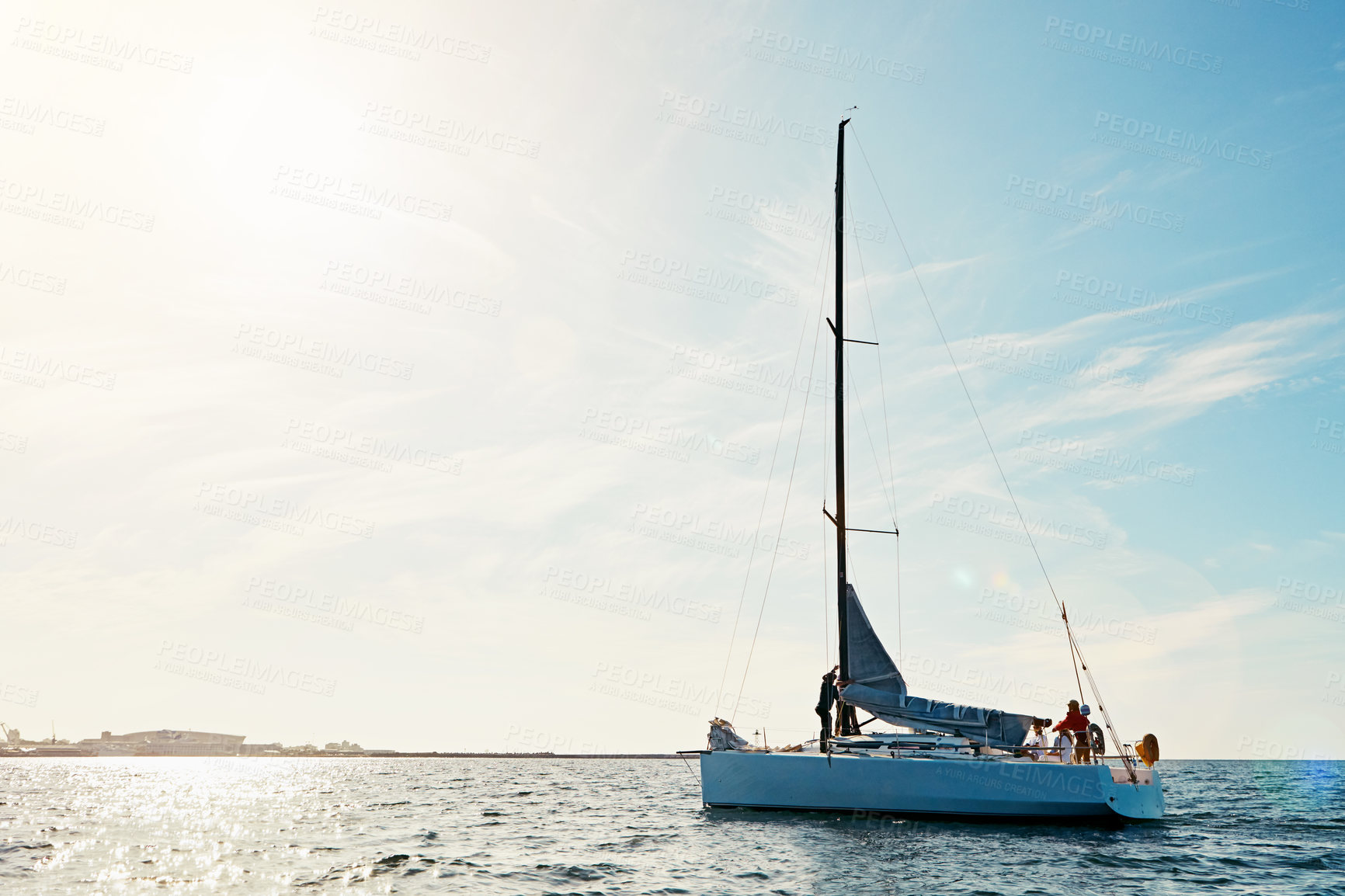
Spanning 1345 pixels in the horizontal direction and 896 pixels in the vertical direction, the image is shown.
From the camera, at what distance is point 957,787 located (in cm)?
1953

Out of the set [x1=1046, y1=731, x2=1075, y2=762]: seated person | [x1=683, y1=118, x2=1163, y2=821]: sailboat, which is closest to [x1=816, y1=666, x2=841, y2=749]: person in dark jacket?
[x1=683, y1=118, x2=1163, y2=821]: sailboat

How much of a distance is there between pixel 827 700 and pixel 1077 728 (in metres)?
6.03

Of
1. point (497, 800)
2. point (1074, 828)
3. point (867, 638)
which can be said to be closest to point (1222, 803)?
point (1074, 828)

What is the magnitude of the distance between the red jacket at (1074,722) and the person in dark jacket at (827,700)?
5393mm

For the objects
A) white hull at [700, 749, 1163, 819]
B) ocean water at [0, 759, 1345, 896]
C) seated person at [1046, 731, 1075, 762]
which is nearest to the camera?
ocean water at [0, 759, 1345, 896]

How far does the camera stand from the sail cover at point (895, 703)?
68.8ft

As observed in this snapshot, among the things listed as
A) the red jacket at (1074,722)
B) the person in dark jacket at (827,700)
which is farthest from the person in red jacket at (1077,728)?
the person in dark jacket at (827,700)

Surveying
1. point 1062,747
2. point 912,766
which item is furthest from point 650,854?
point 1062,747

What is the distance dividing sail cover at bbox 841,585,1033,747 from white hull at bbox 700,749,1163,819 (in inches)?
49.3

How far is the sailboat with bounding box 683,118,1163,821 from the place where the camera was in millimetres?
19234

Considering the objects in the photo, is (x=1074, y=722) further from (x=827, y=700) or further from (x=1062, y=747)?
(x=827, y=700)

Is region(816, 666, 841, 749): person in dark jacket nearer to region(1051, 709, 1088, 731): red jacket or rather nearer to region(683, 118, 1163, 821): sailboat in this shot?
region(683, 118, 1163, 821): sailboat

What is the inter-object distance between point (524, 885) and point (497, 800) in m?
24.4

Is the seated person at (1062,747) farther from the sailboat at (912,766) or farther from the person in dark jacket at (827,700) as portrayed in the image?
the person in dark jacket at (827,700)
